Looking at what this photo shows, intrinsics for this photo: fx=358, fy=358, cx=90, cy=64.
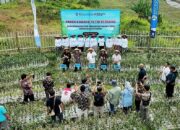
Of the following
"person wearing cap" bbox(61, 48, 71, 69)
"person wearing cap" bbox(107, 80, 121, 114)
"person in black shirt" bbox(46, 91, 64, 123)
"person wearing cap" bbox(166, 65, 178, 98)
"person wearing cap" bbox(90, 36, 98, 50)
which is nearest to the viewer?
"person in black shirt" bbox(46, 91, 64, 123)

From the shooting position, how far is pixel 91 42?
66.7 feet

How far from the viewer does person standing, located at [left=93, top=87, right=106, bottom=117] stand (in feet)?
42.7

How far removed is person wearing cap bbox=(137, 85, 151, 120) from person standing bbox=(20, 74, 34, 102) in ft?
15.0

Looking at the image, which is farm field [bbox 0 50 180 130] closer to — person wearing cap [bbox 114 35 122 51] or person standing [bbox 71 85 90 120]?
A: person standing [bbox 71 85 90 120]

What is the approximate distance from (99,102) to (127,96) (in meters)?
1.10

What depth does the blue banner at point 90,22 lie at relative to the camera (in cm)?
2183

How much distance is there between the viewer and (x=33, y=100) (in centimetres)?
1509

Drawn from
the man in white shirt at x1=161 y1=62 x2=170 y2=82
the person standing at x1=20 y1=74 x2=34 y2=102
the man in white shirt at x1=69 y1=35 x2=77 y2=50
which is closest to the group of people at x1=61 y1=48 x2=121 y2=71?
the man in white shirt at x1=69 y1=35 x2=77 y2=50

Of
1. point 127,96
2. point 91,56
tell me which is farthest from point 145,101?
point 91,56

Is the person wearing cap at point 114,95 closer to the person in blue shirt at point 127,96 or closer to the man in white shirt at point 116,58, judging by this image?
the person in blue shirt at point 127,96

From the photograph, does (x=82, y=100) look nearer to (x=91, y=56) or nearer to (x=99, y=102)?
(x=99, y=102)

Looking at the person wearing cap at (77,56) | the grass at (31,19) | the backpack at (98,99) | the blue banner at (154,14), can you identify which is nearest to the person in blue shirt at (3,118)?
the backpack at (98,99)

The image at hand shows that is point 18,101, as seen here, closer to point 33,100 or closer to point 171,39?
point 33,100

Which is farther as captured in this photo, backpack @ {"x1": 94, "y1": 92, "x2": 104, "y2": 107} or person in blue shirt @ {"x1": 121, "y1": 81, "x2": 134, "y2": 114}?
person in blue shirt @ {"x1": 121, "y1": 81, "x2": 134, "y2": 114}
